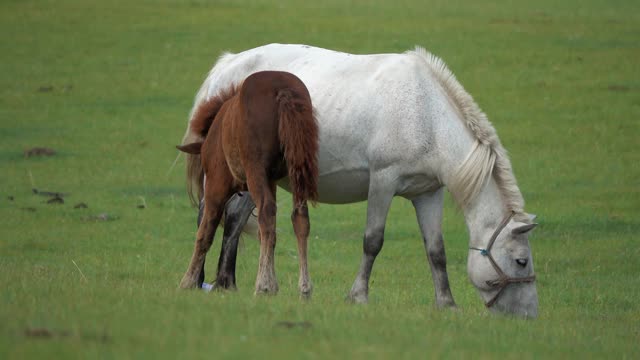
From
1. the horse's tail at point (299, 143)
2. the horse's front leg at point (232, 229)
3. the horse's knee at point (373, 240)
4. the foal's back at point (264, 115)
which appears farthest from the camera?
the horse's front leg at point (232, 229)

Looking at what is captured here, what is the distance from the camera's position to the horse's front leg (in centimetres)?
1030

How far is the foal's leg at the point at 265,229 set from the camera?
26.4 feet

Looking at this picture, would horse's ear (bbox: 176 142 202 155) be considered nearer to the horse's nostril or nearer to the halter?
the halter

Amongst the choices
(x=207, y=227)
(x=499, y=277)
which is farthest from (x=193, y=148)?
(x=499, y=277)

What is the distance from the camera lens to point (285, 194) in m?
18.3

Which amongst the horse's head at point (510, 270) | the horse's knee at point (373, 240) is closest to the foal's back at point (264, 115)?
the horse's knee at point (373, 240)

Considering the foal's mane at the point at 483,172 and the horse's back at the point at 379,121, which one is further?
the horse's back at the point at 379,121

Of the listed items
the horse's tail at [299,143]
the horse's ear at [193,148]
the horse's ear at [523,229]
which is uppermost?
the horse's tail at [299,143]

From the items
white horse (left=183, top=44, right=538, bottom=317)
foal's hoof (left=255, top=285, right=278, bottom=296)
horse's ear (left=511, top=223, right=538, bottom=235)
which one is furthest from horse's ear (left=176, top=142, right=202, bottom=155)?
horse's ear (left=511, top=223, right=538, bottom=235)

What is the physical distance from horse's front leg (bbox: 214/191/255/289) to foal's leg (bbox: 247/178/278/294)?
2.13m

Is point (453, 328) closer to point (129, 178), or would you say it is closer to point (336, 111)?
point (336, 111)

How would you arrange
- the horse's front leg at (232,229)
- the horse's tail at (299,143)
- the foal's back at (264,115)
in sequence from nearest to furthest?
the horse's tail at (299,143) → the foal's back at (264,115) → the horse's front leg at (232,229)

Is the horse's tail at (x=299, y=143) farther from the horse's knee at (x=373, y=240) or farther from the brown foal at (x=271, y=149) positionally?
the horse's knee at (x=373, y=240)

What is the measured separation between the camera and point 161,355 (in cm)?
538
